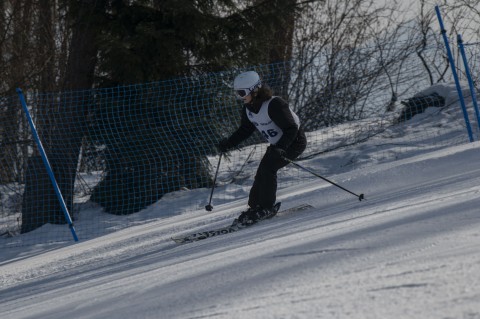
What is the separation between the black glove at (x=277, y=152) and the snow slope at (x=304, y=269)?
23.6 inches

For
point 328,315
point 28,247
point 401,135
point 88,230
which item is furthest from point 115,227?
point 328,315

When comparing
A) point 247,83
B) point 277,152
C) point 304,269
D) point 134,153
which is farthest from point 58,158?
point 304,269

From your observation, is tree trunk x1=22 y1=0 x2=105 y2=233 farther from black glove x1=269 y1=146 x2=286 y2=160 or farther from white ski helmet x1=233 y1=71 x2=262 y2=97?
black glove x1=269 y1=146 x2=286 y2=160

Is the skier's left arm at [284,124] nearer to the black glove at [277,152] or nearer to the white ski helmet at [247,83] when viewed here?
the black glove at [277,152]

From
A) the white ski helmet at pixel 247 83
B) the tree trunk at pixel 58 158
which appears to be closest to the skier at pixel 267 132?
the white ski helmet at pixel 247 83

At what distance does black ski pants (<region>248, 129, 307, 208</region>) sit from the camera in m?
7.38

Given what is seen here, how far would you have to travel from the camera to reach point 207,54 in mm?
11102

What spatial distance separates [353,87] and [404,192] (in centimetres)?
659

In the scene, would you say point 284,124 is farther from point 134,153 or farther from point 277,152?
point 134,153

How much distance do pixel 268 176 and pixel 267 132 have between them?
0.43 m

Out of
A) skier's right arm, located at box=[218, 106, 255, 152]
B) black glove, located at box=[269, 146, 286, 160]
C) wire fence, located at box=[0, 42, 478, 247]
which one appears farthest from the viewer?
wire fence, located at box=[0, 42, 478, 247]

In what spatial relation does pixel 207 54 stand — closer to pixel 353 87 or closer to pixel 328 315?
pixel 353 87

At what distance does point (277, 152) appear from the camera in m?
7.20

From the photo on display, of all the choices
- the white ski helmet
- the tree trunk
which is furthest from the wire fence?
the white ski helmet
